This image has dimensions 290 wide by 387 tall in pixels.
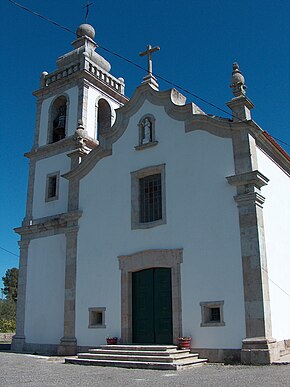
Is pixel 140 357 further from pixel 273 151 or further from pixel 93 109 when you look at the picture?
pixel 93 109

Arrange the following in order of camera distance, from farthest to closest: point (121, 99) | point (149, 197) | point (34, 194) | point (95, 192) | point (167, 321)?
point (121, 99)
point (34, 194)
point (95, 192)
point (149, 197)
point (167, 321)

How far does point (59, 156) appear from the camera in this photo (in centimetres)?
1873

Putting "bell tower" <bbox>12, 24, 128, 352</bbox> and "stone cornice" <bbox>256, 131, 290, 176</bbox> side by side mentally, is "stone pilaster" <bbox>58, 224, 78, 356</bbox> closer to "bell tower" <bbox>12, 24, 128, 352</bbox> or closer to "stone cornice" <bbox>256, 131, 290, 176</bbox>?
"bell tower" <bbox>12, 24, 128, 352</bbox>

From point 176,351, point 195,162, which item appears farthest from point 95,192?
point 176,351

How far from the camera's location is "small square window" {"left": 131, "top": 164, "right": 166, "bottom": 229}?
14242mm

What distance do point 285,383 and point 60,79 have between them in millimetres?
15619

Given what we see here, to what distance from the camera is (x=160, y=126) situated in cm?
1484

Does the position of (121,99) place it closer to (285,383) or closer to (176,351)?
(176,351)

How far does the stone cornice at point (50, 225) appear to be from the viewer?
53.0 ft

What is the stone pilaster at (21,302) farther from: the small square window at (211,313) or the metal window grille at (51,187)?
the small square window at (211,313)

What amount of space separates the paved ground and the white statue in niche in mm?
7165

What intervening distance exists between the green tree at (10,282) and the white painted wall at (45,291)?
125 ft

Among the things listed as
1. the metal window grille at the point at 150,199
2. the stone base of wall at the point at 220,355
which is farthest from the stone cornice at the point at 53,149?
the stone base of wall at the point at 220,355

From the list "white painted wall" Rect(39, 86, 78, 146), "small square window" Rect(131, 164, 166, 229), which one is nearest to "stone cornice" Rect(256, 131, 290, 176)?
"small square window" Rect(131, 164, 166, 229)
